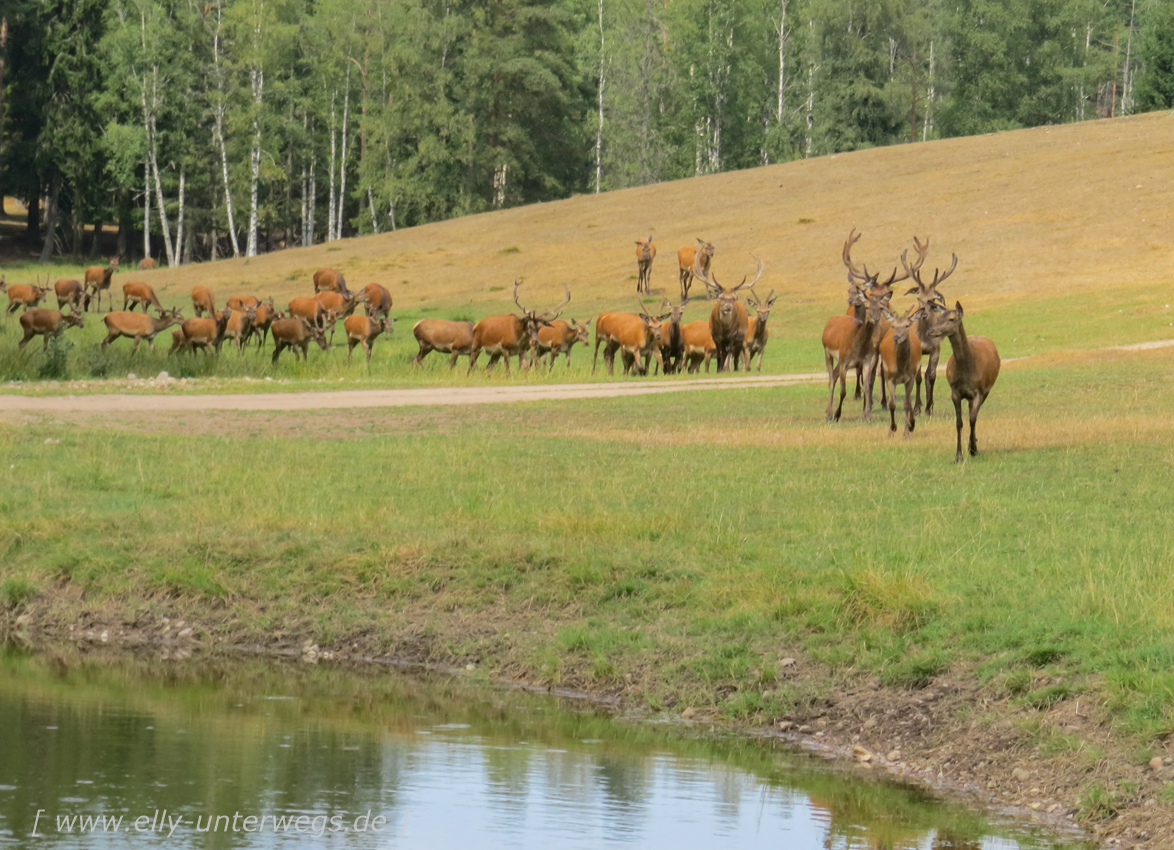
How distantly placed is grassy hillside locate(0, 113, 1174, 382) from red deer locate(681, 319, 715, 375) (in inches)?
65.4

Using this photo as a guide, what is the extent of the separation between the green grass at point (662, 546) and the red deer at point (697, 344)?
13569mm

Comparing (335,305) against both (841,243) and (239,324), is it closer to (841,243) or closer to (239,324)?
(239,324)

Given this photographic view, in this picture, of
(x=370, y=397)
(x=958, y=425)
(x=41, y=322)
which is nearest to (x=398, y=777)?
(x=958, y=425)

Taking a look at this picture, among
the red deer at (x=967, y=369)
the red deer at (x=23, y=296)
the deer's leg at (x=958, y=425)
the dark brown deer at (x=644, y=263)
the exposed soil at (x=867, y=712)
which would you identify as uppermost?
the dark brown deer at (x=644, y=263)

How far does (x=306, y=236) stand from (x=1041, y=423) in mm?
65651

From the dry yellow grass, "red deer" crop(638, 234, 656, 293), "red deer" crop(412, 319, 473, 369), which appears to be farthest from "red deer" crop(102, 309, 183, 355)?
"red deer" crop(638, 234, 656, 293)

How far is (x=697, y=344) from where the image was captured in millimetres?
32594

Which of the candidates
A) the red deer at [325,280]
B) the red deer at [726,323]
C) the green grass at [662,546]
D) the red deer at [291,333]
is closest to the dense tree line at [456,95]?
the red deer at [325,280]

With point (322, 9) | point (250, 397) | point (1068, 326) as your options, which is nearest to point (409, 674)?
point (250, 397)

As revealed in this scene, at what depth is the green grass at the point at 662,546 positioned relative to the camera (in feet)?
33.8

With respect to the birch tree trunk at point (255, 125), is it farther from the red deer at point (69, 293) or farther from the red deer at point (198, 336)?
the red deer at point (198, 336)

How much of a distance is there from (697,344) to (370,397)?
31.7 ft

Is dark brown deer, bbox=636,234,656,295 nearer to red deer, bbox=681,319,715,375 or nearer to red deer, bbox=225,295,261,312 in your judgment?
red deer, bbox=225,295,261,312

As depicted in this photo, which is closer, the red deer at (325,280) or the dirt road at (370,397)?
the dirt road at (370,397)
